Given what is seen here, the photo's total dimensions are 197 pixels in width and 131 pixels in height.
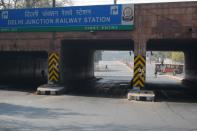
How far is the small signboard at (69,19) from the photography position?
25.0 meters

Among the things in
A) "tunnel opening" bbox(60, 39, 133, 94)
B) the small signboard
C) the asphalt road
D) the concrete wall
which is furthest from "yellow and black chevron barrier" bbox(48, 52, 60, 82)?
the concrete wall

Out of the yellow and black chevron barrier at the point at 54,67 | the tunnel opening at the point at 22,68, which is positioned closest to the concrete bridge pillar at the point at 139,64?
the yellow and black chevron barrier at the point at 54,67

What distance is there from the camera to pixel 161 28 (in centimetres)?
2450

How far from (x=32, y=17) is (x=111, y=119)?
48.1 ft

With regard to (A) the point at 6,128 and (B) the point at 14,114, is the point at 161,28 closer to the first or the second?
(B) the point at 14,114

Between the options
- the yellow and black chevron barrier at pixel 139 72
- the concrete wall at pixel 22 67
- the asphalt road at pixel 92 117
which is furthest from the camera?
the concrete wall at pixel 22 67

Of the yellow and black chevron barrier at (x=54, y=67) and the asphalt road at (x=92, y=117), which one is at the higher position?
the yellow and black chevron barrier at (x=54, y=67)

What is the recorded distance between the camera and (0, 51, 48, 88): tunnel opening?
34375 mm

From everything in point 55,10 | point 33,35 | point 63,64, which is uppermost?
point 55,10

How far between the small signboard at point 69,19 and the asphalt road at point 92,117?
6793mm

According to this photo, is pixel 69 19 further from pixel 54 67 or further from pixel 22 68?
pixel 22 68

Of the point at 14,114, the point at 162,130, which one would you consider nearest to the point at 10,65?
the point at 14,114

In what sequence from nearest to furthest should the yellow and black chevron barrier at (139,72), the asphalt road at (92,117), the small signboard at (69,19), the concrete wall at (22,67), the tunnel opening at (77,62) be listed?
the asphalt road at (92,117)
the yellow and black chevron barrier at (139,72)
the small signboard at (69,19)
the tunnel opening at (77,62)
the concrete wall at (22,67)

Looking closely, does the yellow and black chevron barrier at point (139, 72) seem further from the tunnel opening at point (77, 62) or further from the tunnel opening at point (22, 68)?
the tunnel opening at point (22, 68)
